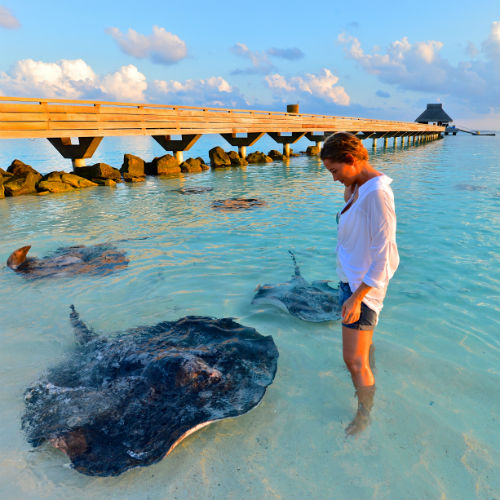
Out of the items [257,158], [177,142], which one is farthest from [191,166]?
[257,158]

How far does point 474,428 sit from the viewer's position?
2791mm

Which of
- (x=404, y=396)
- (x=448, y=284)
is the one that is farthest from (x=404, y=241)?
(x=404, y=396)

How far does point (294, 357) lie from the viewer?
12.4ft

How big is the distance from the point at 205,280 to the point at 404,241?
4832 millimetres

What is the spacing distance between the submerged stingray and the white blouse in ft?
17.1

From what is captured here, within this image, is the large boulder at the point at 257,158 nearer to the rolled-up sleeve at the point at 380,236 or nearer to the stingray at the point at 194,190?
the stingray at the point at 194,190

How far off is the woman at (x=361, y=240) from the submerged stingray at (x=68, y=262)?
5.16 metres

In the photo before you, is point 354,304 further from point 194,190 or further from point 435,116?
point 435,116

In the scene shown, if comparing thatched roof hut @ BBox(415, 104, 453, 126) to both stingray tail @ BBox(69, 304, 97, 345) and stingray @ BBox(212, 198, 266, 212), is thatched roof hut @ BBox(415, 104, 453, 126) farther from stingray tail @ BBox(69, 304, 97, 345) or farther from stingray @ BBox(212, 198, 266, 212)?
stingray tail @ BBox(69, 304, 97, 345)

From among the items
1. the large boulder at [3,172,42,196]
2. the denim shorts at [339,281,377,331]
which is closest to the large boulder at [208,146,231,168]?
the large boulder at [3,172,42,196]

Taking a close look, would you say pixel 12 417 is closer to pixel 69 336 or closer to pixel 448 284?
pixel 69 336

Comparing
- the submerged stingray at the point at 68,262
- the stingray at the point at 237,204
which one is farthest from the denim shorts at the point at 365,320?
the stingray at the point at 237,204

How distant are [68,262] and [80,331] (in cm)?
308

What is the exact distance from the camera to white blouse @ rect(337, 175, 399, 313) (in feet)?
6.97
